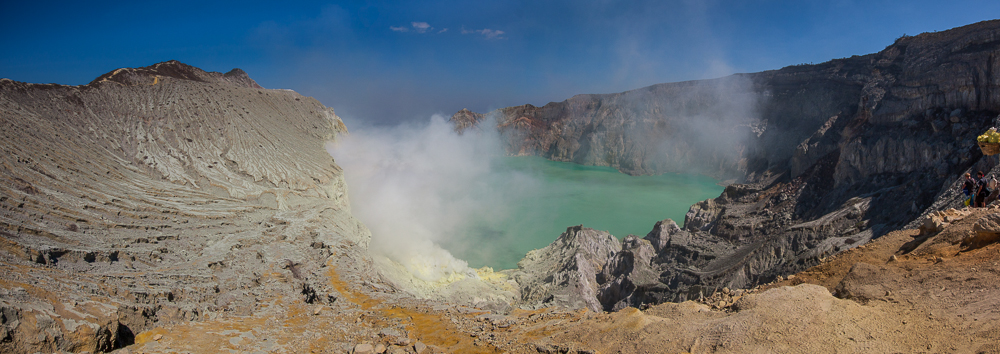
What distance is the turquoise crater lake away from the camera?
110 feet

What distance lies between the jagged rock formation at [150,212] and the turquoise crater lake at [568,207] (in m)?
12.7

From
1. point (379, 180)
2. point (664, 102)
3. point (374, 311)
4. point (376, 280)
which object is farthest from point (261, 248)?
point (664, 102)

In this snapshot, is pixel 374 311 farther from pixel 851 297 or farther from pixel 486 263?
pixel 486 263

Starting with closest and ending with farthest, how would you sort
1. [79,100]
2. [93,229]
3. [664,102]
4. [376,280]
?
[93,229]
[376,280]
[79,100]
[664,102]

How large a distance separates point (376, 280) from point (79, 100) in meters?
15.7

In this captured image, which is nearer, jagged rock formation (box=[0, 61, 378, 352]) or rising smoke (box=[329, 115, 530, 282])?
jagged rock formation (box=[0, 61, 378, 352])

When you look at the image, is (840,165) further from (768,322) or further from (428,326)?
(428,326)

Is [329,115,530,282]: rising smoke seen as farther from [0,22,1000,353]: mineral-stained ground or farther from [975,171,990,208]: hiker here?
[975,171,990,208]: hiker

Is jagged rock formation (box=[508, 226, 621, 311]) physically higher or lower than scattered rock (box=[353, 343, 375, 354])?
lower

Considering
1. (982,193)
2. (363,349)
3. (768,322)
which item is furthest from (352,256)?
(982,193)

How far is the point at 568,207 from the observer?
4862 cm

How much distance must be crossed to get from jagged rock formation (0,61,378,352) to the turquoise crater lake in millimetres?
12748

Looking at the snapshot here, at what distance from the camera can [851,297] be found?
6.64m

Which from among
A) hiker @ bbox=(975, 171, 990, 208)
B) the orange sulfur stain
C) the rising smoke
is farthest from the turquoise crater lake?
hiker @ bbox=(975, 171, 990, 208)
